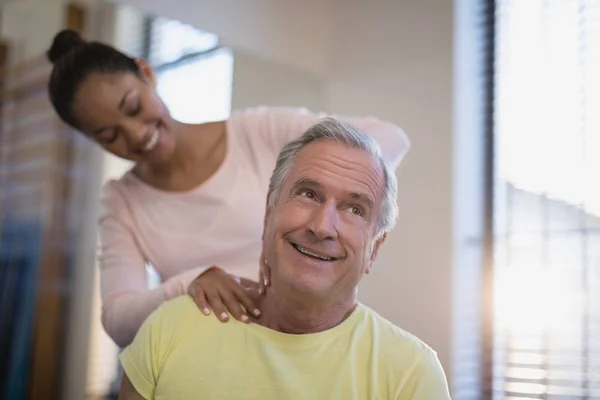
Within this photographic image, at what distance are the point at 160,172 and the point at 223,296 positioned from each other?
47 centimetres

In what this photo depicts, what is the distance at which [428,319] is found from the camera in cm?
244

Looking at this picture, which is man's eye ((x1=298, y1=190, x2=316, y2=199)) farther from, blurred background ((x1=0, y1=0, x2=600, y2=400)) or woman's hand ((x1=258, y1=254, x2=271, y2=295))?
blurred background ((x1=0, y1=0, x2=600, y2=400))

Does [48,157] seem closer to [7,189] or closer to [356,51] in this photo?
[7,189]

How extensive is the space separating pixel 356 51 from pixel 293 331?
189 cm

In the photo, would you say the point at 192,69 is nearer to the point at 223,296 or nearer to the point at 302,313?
the point at 223,296

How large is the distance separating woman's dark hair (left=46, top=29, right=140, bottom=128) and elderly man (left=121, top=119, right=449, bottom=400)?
488 mm

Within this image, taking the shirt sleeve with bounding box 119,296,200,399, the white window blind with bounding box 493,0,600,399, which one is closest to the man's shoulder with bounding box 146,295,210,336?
the shirt sleeve with bounding box 119,296,200,399

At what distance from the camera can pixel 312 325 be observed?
1.17m

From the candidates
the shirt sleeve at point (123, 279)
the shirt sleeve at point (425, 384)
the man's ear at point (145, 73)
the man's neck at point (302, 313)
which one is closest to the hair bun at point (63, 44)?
the man's ear at point (145, 73)

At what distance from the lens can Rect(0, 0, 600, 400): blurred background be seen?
240 cm

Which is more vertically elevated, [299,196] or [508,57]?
[508,57]

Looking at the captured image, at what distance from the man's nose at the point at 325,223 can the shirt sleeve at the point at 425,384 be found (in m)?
0.24

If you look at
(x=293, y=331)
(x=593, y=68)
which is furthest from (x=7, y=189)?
(x=593, y=68)

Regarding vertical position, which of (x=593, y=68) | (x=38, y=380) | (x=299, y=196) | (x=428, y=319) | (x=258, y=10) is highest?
(x=258, y=10)
